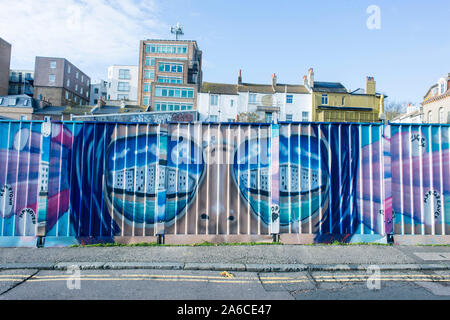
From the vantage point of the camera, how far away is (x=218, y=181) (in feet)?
24.2

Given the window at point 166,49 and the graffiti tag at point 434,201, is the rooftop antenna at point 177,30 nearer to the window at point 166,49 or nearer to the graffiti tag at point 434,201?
the window at point 166,49

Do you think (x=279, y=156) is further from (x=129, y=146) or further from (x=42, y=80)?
(x=42, y=80)

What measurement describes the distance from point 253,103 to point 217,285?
46.9m

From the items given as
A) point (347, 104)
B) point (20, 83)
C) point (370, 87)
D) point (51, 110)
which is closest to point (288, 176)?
point (347, 104)

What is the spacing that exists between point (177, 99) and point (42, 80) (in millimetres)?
34051

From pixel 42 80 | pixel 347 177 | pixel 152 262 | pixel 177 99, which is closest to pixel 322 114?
pixel 177 99

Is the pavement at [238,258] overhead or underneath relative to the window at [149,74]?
underneath

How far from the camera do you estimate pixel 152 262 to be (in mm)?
5953

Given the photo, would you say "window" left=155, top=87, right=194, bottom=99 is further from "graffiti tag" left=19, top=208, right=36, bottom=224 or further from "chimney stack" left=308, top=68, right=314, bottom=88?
"graffiti tag" left=19, top=208, right=36, bottom=224

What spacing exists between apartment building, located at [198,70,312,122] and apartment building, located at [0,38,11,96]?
39.8 m

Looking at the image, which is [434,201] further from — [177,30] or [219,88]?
[177,30]

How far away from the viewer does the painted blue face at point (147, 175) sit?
7.23m

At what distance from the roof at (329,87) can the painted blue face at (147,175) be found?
47.6 metres

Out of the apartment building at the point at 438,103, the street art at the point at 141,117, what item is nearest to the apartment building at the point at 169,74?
the street art at the point at 141,117
